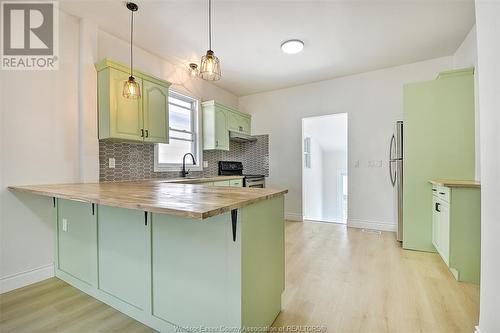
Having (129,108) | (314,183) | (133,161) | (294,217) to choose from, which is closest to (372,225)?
(294,217)

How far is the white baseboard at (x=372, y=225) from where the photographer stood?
3686mm

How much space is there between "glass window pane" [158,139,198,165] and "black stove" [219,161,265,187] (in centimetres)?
68

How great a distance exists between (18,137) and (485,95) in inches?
133

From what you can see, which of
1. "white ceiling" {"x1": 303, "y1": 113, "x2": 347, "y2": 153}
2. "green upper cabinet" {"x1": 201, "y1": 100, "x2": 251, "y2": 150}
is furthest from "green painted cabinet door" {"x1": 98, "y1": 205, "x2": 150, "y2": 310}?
"white ceiling" {"x1": 303, "y1": 113, "x2": 347, "y2": 153}

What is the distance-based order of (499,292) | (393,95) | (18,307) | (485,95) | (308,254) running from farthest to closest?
(393,95) → (308,254) → (18,307) → (485,95) → (499,292)

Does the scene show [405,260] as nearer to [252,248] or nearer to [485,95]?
[485,95]

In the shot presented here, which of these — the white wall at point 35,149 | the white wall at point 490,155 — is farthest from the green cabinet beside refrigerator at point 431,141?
the white wall at point 35,149

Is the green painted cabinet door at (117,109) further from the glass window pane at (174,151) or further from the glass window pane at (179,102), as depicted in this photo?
the glass window pane at (179,102)

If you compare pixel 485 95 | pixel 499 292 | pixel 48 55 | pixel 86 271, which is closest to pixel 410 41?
pixel 485 95

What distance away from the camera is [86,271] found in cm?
193

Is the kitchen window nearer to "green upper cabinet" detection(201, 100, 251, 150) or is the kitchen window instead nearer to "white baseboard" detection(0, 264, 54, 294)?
"green upper cabinet" detection(201, 100, 251, 150)

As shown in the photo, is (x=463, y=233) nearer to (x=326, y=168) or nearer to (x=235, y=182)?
(x=235, y=182)

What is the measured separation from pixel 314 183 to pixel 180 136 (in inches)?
141

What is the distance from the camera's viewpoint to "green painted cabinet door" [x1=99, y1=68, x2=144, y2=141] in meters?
2.43
